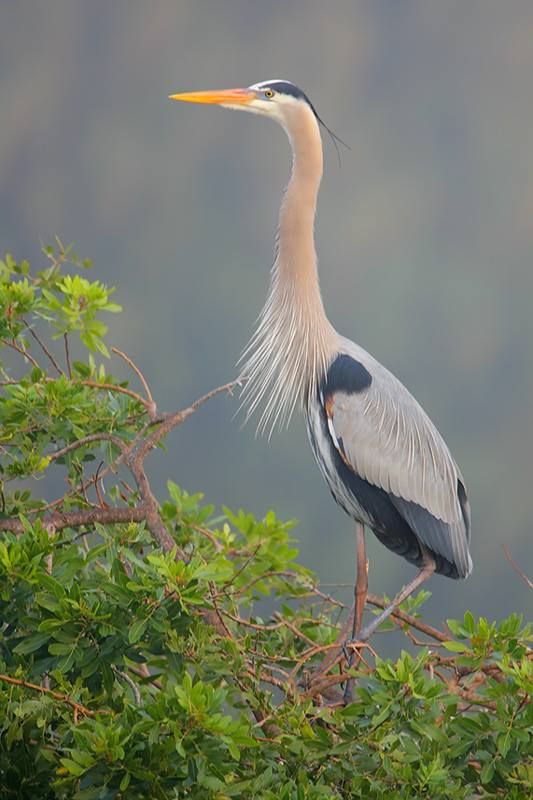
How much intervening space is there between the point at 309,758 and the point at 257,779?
11cm

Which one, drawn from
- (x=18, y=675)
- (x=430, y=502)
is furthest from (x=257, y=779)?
(x=430, y=502)

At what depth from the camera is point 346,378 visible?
3.30 meters

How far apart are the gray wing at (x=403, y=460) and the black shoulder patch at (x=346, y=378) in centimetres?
1

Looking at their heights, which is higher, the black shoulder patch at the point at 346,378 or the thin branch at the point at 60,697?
the black shoulder patch at the point at 346,378

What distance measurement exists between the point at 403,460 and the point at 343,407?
210 millimetres

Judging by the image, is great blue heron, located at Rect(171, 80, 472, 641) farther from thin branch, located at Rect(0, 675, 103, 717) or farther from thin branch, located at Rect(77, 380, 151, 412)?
thin branch, located at Rect(0, 675, 103, 717)

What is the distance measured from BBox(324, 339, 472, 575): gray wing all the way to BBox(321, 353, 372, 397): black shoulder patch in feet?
0.03

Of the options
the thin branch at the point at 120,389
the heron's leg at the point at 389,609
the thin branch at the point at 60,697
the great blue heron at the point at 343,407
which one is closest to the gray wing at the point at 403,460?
the great blue heron at the point at 343,407

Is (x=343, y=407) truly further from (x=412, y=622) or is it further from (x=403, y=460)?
(x=412, y=622)

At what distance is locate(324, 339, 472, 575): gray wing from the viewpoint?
3.24 m

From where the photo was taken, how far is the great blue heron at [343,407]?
3.26 metres

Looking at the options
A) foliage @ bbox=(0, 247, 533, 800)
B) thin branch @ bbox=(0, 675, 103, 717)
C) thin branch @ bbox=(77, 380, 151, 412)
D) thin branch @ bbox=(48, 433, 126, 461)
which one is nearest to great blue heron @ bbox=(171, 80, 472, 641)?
thin branch @ bbox=(77, 380, 151, 412)

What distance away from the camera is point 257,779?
79.9 inches

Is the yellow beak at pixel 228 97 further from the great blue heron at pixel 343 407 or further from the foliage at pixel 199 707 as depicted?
the foliage at pixel 199 707
